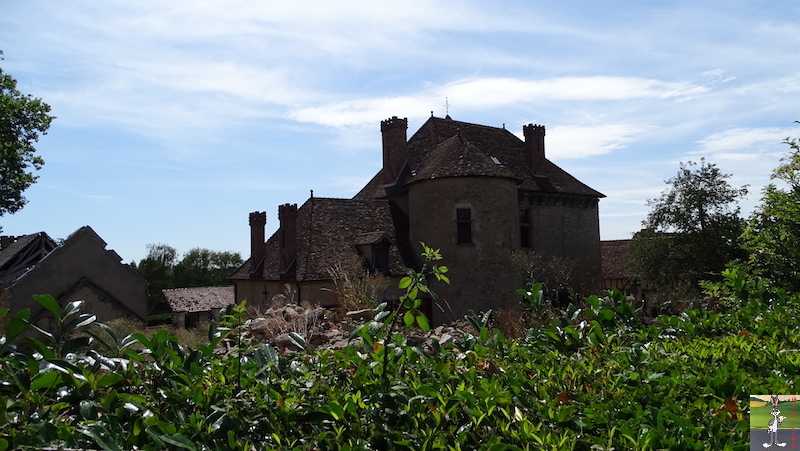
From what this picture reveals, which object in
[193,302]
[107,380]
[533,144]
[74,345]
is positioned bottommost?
[193,302]

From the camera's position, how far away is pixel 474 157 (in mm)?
21031

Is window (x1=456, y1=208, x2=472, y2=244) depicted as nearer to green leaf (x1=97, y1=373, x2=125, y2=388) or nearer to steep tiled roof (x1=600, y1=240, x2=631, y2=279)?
steep tiled roof (x1=600, y1=240, x2=631, y2=279)

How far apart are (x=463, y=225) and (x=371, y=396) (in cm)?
1832

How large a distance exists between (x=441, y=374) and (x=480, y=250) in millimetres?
17967

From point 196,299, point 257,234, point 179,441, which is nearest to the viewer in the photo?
point 179,441

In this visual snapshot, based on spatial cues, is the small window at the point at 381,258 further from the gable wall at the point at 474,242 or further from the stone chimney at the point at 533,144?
the stone chimney at the point at 533,144

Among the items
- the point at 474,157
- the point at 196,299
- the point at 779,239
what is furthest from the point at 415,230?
the point at 196,299

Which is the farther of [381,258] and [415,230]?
[415,230]

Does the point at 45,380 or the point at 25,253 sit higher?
the point at 25,253

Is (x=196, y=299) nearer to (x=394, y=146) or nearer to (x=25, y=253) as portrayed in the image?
(x=25, y=253)

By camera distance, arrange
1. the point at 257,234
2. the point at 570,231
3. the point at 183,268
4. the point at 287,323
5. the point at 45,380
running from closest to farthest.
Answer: the point at 45,380
the point at 287,323
the point at 257,234
the point at 570,231
the point at 183,268

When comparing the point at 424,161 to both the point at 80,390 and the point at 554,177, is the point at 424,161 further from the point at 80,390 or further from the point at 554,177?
the point at 80,390

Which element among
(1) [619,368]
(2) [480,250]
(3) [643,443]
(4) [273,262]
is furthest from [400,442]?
(4) [273,262]

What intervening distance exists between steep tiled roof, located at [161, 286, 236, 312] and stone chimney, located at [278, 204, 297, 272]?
2579cm
